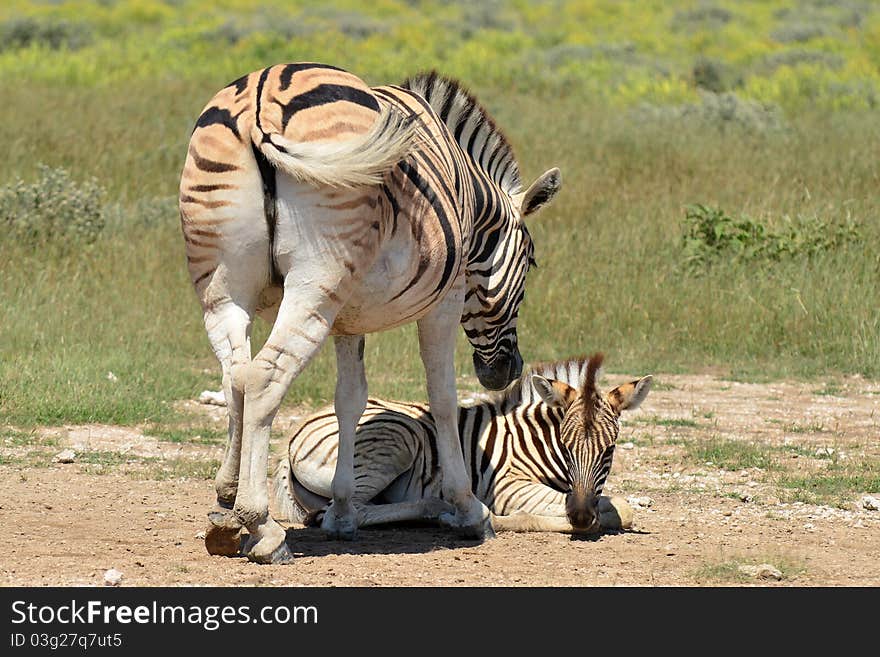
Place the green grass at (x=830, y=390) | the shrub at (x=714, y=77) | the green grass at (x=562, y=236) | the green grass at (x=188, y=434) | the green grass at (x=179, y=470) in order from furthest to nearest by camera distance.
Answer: the shrub at (x=714, y=77)
the green grass at (x=562, y=236)
the green grass at (x=830, y=390)
the green grass at (x=188, y=434)
the green grass at (x=179, y=470)

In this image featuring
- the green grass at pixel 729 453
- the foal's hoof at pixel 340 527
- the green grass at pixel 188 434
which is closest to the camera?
the foal's hoof at pixel 340 527

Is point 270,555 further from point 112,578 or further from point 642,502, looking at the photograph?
point 642,502

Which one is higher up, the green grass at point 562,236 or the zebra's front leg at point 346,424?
the green grass at point 562,236

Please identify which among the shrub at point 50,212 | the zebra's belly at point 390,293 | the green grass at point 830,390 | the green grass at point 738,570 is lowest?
the green grass at point 738,570

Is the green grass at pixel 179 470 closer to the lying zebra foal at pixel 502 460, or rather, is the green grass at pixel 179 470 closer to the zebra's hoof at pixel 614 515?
the lying zebra foal at pixel 502 460

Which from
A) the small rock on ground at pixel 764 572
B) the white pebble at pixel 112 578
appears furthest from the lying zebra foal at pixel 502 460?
the white pebble at pixel 112 578

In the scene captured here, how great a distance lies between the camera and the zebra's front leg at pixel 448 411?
5809 mm

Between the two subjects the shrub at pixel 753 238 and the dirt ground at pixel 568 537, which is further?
the shrub at pixel 753 238

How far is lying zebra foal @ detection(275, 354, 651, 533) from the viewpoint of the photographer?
6141 millimetres

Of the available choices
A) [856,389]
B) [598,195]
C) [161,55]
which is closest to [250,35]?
[161,55]

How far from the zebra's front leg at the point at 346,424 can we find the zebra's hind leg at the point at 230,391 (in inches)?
30.0

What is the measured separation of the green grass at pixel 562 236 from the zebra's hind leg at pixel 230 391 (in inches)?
115

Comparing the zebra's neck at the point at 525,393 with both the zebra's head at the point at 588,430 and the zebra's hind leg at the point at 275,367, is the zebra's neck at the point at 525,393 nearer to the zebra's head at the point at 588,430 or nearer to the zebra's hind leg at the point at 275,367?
the zebra's head at the point at 588,430

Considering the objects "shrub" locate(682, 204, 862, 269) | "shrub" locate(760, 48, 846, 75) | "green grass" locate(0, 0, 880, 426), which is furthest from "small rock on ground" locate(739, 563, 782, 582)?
"shrub" locate(760, 48, 846, 75)
